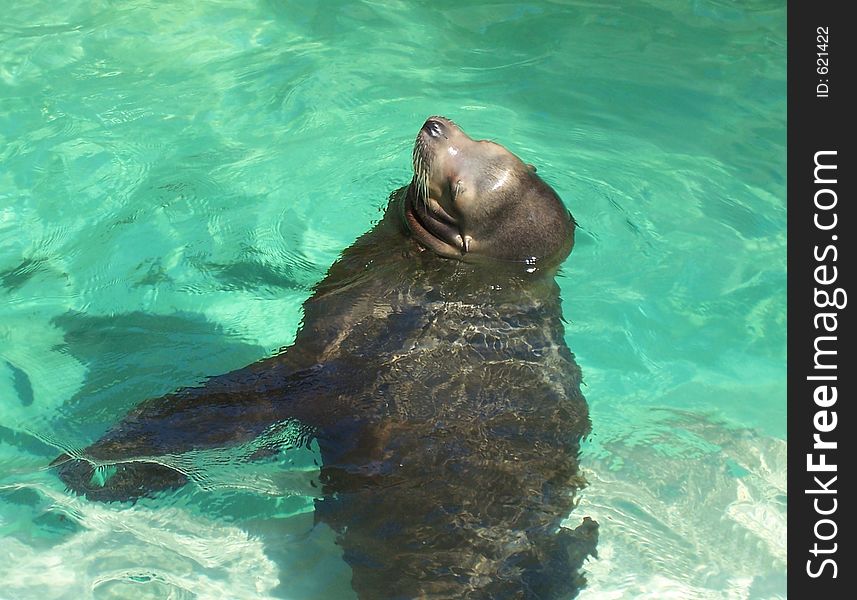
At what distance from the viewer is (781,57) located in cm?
1088

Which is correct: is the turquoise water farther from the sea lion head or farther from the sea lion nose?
the sea lion nose

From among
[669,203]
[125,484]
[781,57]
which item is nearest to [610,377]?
[669,203]

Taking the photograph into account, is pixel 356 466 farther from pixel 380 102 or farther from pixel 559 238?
pixel 380 102

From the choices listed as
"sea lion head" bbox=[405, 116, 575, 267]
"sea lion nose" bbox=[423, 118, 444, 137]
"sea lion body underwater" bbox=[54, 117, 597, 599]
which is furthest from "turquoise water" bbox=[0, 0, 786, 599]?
"sea lion nose" bbox=[423, 118, 444, 137]

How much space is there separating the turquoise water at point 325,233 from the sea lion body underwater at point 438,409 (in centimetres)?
39

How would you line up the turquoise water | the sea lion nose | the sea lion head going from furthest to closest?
the sea lion nose
the sea lion head
the turquoise water

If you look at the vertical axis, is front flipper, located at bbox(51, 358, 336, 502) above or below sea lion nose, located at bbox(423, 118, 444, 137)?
below

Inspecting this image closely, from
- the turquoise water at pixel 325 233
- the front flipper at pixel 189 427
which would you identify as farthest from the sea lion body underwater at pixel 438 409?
the turquoise water at pixel 325 233

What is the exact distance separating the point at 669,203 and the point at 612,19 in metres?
3.41

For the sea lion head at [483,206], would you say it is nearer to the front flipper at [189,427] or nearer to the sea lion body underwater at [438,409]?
the sea lion body underwater at [438,409]
